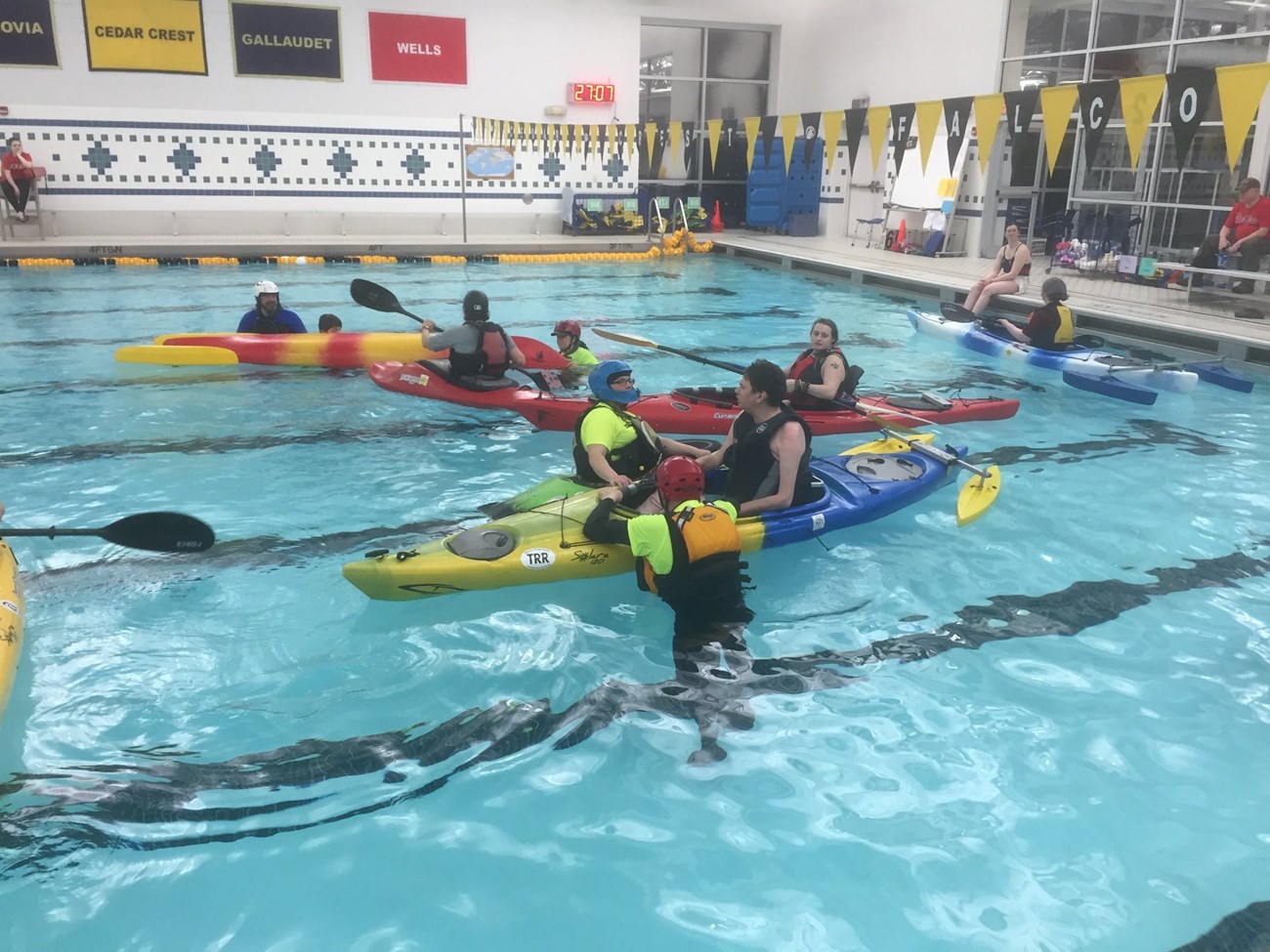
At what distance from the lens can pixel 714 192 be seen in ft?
72.9

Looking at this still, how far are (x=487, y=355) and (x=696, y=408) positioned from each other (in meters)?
1.86

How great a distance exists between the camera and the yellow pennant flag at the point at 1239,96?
29.1ft

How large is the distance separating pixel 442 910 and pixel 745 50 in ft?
72.3

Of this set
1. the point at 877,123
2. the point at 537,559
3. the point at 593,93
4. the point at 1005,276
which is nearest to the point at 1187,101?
the point at 1005,276

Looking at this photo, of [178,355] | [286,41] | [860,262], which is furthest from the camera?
[286,41]

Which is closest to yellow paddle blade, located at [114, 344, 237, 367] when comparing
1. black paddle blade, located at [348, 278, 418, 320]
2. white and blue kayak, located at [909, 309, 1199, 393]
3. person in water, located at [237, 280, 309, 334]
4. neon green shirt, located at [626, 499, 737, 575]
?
person in water, located at [237, 280, 309, 334]

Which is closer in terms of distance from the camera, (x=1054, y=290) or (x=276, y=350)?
(x=276, y=350)

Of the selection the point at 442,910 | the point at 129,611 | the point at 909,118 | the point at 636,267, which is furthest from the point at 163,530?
the point at 636,267

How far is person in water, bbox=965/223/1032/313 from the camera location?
11.3m

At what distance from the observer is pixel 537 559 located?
14.2 feet

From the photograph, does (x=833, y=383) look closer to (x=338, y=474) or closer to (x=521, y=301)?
(x=338, y=474)

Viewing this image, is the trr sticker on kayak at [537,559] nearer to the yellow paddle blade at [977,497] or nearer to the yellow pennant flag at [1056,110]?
the yellow paddle blade at [977,497]

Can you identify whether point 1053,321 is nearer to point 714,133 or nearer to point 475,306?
point 475,306

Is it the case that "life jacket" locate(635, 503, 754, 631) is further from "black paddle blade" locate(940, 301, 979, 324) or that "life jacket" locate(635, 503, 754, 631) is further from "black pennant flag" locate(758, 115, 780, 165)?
"black pennant flag" locate(758, 115, 780, 165)
